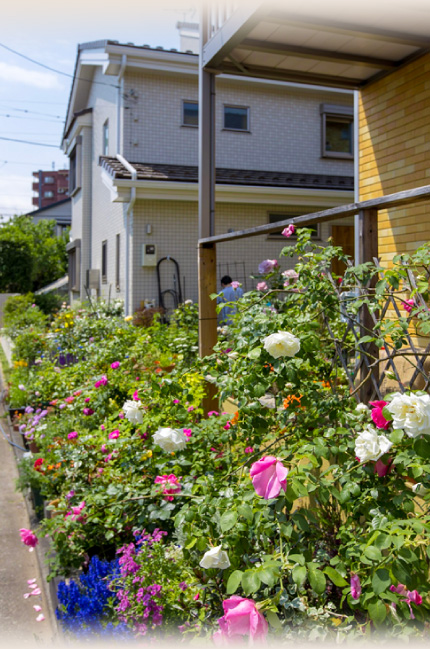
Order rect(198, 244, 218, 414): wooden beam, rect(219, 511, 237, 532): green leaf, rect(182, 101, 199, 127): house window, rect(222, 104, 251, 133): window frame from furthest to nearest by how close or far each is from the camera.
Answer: rect(222, 104, 251, 133): window frame → rect(182, 101, 199, 127): house window → rect(198, 244, 218, 414): wooden beam → rect(219, 511, 237, 532): green leaf

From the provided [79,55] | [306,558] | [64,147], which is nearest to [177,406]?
[306,558]

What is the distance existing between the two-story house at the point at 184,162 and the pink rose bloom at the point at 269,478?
1019 cm

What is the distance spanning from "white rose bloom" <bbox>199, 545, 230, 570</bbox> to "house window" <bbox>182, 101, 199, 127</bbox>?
12.8 metres

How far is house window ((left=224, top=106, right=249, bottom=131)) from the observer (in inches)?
551

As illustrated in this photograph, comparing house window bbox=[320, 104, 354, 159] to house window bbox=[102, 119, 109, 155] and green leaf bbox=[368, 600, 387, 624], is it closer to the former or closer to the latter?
house window bbox=[102, 119, 109, 155]

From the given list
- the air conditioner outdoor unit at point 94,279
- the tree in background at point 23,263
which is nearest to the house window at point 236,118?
the air conditioner outdoor unit at point 94,279

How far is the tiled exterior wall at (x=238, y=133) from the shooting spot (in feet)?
43.1

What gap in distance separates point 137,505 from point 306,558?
139cm

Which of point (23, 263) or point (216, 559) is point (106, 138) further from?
point (216, 559)

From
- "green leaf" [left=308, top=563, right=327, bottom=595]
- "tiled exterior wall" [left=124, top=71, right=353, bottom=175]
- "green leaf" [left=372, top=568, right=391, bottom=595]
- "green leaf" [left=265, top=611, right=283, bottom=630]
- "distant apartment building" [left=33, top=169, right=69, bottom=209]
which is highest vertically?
"distant apartment building" [left=33, top=169, right=69, bottom=209]

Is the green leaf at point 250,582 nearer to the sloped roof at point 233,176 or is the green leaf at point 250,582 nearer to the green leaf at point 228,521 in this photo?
the green leaf at point 228,521

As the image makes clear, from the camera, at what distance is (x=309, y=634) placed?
1828 millimetres

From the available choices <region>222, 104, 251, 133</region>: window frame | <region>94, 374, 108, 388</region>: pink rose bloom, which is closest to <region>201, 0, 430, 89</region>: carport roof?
<region>94, 374, 108, 388</region>: pink rose bloom

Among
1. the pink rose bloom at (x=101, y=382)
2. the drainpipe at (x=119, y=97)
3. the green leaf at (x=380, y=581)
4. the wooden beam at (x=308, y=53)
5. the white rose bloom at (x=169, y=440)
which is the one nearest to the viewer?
the green leaf at (x=380, y=581)
